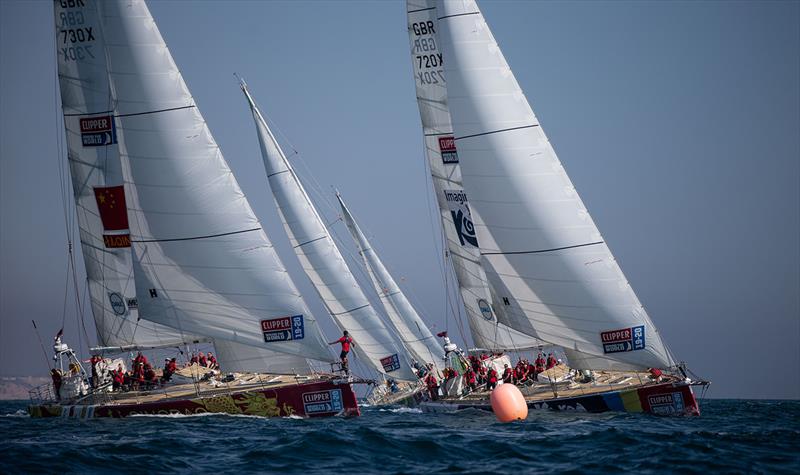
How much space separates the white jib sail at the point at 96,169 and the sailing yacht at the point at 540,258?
11.6 meters

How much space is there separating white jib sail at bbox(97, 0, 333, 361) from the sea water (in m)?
4.50

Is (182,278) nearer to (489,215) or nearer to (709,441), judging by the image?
(489,215)

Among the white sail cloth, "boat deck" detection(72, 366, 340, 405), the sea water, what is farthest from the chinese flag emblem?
the sea water

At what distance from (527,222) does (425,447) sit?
10251 millimetres

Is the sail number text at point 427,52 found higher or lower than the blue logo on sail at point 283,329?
higher

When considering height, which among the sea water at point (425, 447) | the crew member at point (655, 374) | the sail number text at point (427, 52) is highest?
the sail number text at point (427, 52)

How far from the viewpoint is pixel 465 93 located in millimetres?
28828

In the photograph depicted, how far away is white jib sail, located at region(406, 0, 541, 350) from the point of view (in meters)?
33.8

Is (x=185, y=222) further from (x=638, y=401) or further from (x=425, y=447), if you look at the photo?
(x=638, y=401)

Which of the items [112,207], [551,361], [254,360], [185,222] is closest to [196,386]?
[254,360]

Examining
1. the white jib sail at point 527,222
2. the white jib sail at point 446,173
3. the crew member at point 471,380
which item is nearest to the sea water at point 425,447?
the white jib sail at point 527,222

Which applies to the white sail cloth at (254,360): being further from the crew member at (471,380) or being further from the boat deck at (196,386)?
the crew member at (471,380)

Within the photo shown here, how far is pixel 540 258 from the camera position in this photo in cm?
2742

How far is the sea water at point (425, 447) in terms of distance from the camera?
16.7 m
